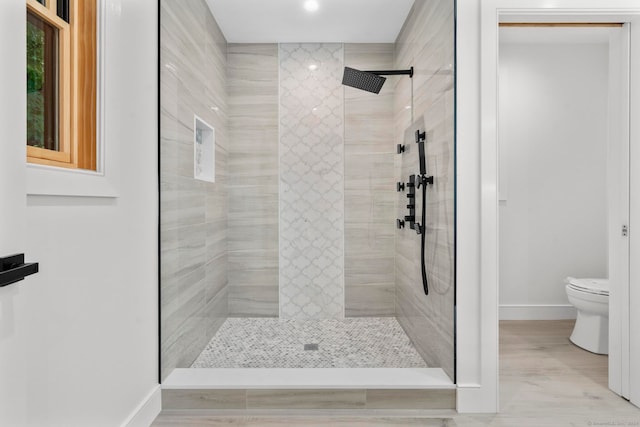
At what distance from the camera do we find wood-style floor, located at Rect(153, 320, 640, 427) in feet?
6.50

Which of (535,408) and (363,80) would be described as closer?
(535,408)

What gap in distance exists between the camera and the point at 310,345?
271 cm

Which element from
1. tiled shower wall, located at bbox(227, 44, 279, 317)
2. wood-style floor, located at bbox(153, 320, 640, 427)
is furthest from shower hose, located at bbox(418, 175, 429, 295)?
tiled shower wall, located at bbox(227, 44, 279, 317)

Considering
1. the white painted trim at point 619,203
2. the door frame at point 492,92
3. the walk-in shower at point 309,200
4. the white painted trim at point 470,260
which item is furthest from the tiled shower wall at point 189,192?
the white painted trim at point 619,203

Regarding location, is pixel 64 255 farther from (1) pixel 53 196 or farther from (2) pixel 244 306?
(2) pixel 244 306

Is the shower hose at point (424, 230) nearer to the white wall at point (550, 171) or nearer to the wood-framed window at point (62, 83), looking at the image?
the white wall at point (550, 171)

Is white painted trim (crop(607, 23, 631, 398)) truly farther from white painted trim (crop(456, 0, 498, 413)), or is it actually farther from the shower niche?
the shower niche

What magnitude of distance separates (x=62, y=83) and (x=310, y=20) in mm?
1868

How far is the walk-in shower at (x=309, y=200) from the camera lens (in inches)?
100

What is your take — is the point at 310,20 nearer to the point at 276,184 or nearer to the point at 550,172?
the point at 276,184

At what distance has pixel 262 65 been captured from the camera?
322 centimetres

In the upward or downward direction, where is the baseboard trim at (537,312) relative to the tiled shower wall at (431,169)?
downward

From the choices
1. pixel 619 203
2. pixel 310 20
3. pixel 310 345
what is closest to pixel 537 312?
pixel 619 203

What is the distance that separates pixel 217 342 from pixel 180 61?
5.73 feet
